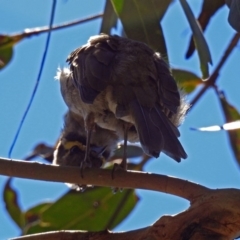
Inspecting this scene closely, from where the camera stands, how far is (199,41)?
128 inches

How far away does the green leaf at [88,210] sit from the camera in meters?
3.95

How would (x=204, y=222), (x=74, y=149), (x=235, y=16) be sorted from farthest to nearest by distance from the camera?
(x=74, y=149) → (x=235, y=16) → (x=204, y=222)

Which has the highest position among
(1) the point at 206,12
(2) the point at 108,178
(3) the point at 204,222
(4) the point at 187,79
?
(1) the point at 206,12

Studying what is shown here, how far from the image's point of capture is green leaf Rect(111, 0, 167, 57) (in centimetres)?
344

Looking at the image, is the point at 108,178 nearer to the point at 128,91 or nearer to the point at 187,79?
the point at 128,91

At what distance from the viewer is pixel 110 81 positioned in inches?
121

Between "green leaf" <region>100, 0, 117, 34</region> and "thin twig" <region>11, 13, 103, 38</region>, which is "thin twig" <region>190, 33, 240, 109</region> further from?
"thin twig" <region>11, 13, 103, 38</region>

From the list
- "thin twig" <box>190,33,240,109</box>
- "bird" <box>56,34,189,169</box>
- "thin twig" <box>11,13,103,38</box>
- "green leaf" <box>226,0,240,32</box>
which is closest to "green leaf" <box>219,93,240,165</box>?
"thin twig" <box>190,33,240,109</box>

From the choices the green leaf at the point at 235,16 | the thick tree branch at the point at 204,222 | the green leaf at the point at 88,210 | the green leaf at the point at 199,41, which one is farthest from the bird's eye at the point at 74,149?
the thick tree branch at the point at 204,222

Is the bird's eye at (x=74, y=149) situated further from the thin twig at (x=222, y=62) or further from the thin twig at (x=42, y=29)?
the thin twig at (x=222, y=62)

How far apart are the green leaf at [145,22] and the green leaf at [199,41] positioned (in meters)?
0.23

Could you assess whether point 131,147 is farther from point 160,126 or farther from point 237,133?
point 160,126

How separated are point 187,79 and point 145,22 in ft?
2.02

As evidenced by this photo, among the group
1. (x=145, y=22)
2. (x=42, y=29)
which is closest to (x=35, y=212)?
(x=42, y=29)
